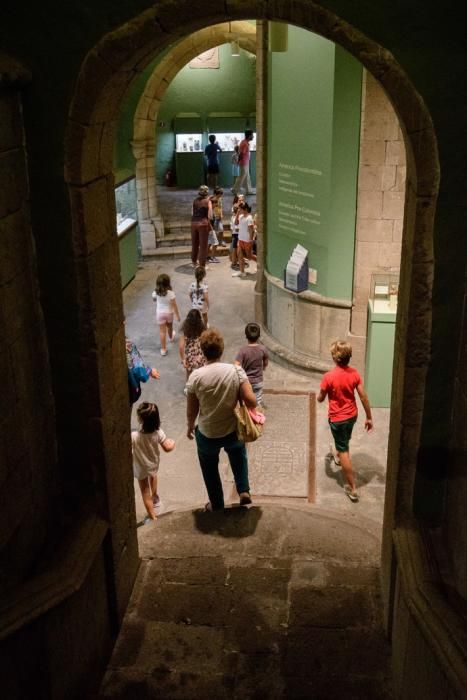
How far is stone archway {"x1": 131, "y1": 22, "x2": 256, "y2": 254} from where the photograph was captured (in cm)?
1327

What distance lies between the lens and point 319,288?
8.08m

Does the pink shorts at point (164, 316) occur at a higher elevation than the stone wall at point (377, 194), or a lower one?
lower

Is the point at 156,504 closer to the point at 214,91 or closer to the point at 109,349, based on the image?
the point at 109,349

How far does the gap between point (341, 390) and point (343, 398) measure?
0.07 metres

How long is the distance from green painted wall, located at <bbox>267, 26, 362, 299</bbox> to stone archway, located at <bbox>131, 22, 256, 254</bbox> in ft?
17.8

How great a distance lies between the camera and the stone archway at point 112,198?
309 cm

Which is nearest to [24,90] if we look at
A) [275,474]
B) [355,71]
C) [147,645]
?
[147,645]

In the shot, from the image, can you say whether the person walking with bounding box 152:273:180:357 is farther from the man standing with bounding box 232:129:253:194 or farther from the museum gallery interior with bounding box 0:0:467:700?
the man standing with bounding box 232:129:253:194

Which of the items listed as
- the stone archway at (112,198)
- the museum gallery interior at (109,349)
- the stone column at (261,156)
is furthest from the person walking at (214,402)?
the stone column at (261,156)

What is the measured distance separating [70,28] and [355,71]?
4537mm

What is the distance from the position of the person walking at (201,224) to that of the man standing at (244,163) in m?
3.99

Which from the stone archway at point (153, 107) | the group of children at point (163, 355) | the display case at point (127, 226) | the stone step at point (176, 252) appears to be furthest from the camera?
the stone step at point (176, 252)

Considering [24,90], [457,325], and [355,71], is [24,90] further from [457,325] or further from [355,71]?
[355,71]

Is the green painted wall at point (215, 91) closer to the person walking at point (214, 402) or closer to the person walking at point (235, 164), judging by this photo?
the person walking at point (235, 164)
